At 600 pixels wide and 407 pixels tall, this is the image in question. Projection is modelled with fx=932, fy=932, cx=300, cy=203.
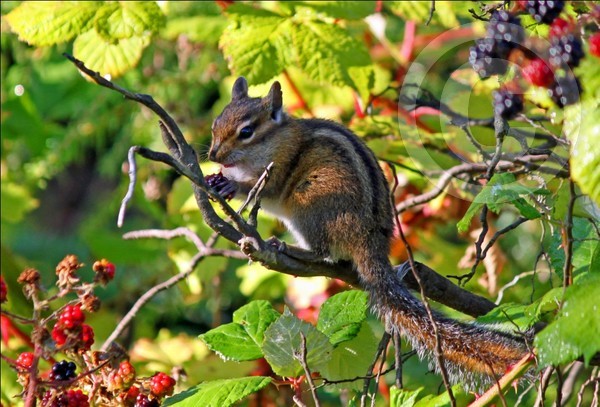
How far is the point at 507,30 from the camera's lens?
3.84 feet

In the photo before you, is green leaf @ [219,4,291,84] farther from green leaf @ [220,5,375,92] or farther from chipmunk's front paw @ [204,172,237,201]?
chipmunk's front paw @ [204,172,237,201]

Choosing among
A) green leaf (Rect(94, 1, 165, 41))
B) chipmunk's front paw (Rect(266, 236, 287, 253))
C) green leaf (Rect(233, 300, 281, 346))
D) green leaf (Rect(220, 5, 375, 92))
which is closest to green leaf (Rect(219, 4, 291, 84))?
green leaf (Rect(220, 5, 375, 92))

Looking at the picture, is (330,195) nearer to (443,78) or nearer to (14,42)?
(443,78)

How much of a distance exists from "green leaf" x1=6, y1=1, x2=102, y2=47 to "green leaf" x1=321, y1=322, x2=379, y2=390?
35.0 inches

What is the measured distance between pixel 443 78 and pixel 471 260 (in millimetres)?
1206

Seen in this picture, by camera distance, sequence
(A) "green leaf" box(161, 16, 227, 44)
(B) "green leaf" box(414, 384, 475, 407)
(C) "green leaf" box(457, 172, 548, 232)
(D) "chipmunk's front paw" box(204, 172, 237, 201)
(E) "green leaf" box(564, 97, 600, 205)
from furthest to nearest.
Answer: (A) "green leaf" box(161, 16, 227, 44) < (D) "chipmunk's front paw" box(204, 172, 237, 201) < (B) "green leaf" box(414, 384, 475, 407) < (C) "green leaf" box(457, 172, 548, 232) < (E) "green leaf" box(564, 97, 600, 205)

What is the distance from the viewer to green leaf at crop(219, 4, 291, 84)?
1929mm

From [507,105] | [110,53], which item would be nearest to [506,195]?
[507,105]

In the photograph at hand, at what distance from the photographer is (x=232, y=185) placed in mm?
1914

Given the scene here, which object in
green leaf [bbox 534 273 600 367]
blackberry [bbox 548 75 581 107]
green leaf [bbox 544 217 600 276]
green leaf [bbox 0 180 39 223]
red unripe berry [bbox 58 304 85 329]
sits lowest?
green leaf [bbox 0 180 39 223]

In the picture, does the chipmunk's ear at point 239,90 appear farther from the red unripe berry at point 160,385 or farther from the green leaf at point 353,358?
the red unripe berry at point 160,385

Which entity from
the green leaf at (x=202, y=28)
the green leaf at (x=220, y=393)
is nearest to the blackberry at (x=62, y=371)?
the green leaf at (x=220, y=393)

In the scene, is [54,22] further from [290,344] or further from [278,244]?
[290,344]

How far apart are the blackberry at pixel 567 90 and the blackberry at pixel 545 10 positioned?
7cm
